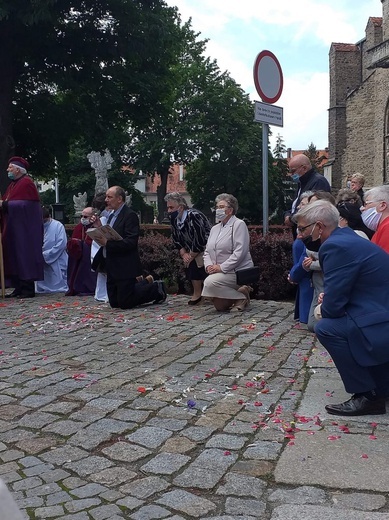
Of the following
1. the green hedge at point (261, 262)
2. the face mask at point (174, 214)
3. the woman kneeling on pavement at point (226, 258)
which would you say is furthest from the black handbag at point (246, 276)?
the face mask at point (174, 214)

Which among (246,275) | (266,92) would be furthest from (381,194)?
(266,92)

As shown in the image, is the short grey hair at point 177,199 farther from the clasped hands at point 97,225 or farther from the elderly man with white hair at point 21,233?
the elderly man with white hair at point 21,233

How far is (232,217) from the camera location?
937 centimetres

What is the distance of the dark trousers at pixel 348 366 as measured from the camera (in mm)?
4383

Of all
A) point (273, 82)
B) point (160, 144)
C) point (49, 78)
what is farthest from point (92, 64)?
point (160, 144)

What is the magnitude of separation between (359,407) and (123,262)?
5.80 meters

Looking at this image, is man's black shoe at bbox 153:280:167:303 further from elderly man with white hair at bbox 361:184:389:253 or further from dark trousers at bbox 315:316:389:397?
dark trousers at bbox 315:316:389:397

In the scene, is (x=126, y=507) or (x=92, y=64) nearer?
(x=126, y=507)

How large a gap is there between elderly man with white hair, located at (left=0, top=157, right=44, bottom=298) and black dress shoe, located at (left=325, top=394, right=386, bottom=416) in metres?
8.18

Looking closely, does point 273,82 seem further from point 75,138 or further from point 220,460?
point 75,138

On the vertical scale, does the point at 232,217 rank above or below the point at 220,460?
above

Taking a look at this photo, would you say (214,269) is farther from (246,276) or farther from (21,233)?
(21,233)

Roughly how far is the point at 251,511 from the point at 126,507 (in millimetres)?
582

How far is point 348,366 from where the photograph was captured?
14.5 feet
